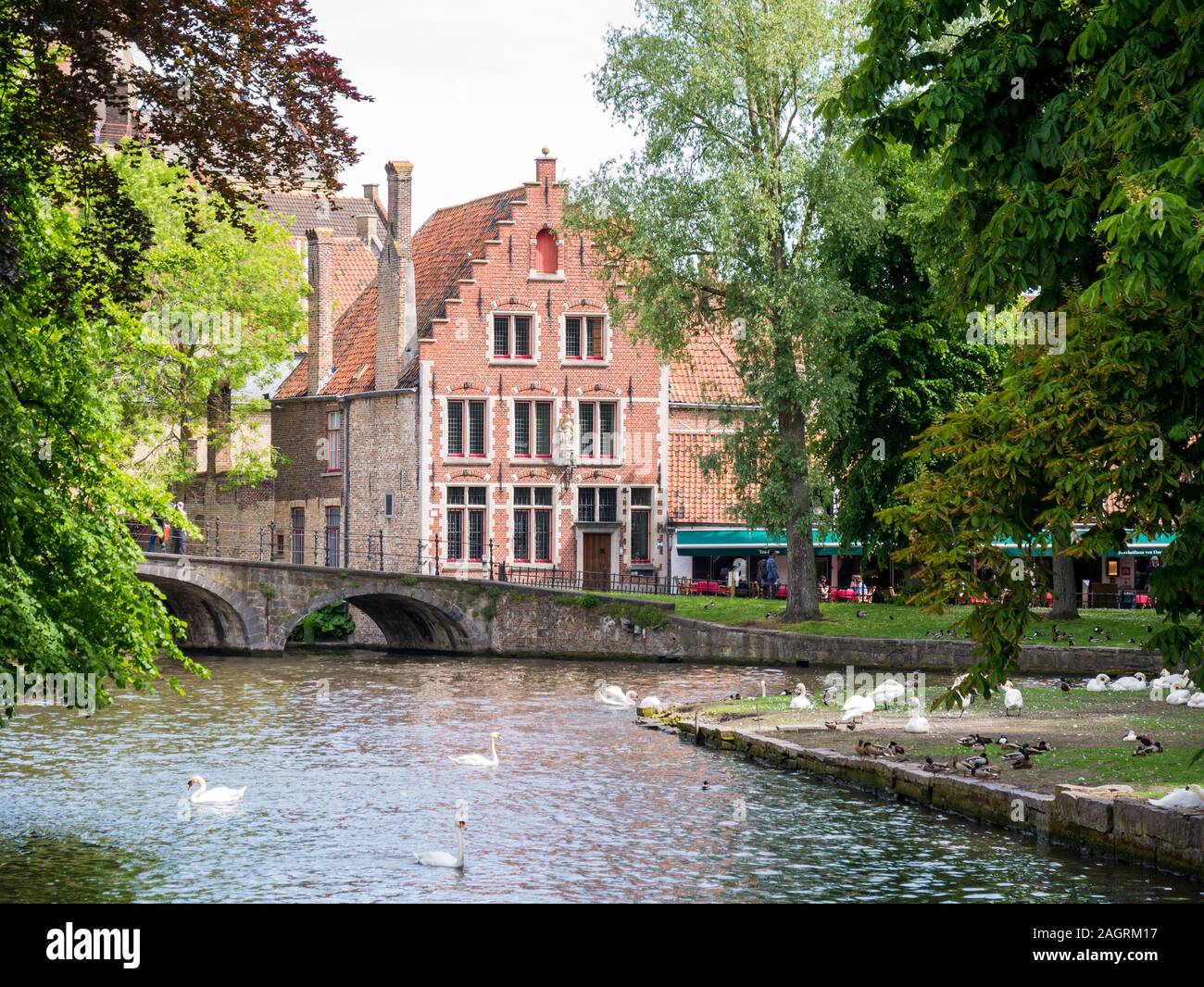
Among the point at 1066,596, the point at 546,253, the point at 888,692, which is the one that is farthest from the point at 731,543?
the point at 888,692

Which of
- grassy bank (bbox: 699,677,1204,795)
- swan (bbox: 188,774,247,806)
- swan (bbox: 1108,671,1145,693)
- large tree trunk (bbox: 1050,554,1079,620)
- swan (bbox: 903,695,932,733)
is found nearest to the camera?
grassy bank (bbox: 699,677,1204,795)

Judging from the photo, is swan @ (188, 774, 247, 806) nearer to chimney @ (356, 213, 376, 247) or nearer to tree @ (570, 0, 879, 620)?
tree @ (570, 0, 879, 620)

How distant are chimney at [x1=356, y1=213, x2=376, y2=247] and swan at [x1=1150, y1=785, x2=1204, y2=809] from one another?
63293 mm

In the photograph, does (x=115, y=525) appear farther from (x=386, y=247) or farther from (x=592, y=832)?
(x=386, y=247)

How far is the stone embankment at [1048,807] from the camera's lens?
16.4 m

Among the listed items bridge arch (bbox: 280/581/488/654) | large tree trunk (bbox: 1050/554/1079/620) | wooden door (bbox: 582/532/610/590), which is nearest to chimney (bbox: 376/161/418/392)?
bridge arch (bbox: 280/581/488/654)

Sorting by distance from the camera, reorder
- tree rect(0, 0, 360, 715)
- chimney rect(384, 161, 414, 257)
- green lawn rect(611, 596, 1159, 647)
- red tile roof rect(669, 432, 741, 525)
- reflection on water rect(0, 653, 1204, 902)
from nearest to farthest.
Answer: tree rect(0, 0, 360, 715) < reflection on water rect(0, 653, 1204, 902) < green lawn rect(611, 596, 1159, 647) < chimney rect(384, 161, 414, 257) < red tile roof rect(669, 432, 741, 525)

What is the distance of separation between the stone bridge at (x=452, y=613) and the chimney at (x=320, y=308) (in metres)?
10.7

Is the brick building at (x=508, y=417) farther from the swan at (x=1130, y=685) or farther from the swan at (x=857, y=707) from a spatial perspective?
the swan at (x=857, y=707)

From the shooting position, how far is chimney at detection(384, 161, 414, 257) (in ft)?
177

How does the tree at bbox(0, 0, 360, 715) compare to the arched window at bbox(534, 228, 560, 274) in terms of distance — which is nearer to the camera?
the tree at bbox(0, 0, 360, 715)

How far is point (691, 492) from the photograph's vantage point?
184ft

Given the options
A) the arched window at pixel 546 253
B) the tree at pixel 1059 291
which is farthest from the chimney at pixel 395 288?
the tree at pixel 1059 291
